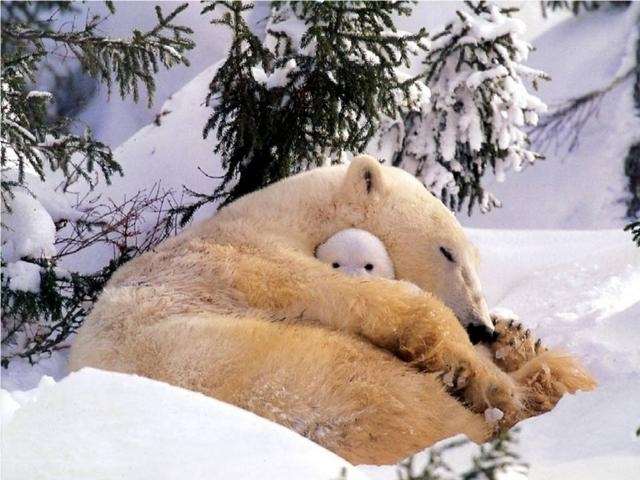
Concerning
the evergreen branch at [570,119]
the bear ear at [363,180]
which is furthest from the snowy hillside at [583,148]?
the bear ear at [363,180]

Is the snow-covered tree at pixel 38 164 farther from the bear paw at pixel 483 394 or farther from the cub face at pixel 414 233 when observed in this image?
the bear paw at pixel 483 394

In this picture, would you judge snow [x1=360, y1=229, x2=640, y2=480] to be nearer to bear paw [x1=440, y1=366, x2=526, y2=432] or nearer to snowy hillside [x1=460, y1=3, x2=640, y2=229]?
bear paw [x1=440, y1=366, x2=526, y2=432]

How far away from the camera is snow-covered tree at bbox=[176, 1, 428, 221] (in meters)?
5.37

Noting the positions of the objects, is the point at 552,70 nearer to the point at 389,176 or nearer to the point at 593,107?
the point at 593,107

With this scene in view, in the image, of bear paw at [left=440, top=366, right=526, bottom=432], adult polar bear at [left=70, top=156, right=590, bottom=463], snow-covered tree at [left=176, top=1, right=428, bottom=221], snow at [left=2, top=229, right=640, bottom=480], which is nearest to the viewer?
snow at [left=2, top=229, right=640, bottom=480]

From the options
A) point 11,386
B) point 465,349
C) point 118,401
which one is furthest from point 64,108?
point 118,401

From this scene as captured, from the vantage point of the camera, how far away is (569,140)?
15789 millimetres

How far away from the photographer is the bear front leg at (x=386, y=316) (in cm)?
340

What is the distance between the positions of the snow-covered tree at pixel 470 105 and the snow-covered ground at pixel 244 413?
2.62ft

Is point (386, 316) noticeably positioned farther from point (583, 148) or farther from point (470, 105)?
point (583, 148)

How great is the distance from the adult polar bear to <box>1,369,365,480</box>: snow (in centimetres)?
104

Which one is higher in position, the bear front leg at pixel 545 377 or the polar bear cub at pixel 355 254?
the polar bear cub at pixel 355 254

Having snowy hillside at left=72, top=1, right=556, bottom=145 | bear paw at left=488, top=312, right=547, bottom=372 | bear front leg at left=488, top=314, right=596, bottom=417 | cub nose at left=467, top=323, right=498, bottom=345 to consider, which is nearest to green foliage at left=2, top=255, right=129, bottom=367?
cub nose at left=467, top=323, right=498, bottom=345

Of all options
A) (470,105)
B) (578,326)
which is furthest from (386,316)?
(470,105)
